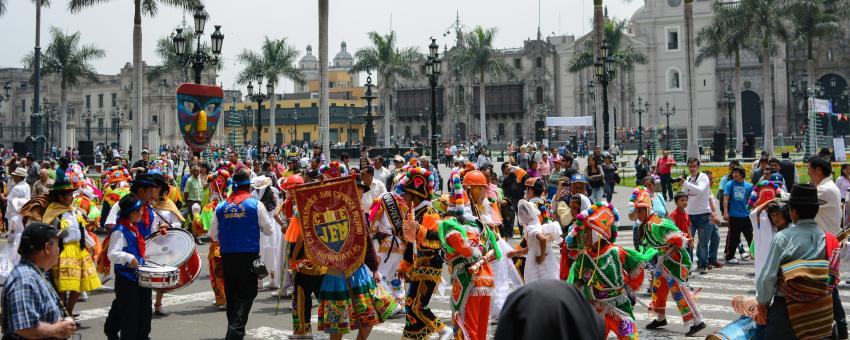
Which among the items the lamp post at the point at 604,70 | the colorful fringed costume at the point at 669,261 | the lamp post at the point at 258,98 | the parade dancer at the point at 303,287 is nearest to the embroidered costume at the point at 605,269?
the colorful fringed costume at the point at 669,261

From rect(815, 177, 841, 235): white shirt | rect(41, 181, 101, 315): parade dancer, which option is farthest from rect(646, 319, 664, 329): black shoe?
rect(41, 181, 101, 315): parade dancer

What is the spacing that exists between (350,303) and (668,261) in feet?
11.8

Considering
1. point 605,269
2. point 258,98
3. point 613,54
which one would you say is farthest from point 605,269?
point 613,54

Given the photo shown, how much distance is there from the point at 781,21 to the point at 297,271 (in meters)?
49.6

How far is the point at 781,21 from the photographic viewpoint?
52.2m

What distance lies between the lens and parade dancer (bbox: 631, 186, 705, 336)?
368 inches

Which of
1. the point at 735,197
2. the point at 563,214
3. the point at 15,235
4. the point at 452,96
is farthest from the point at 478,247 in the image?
the point at 452,96

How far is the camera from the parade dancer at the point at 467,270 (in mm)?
7492

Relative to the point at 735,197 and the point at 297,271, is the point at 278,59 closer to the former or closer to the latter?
the point at 735,197

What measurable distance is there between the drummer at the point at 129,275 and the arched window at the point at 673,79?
241 ft

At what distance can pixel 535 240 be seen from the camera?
8352mm

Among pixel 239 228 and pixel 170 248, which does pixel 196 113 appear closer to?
pixel 170 248

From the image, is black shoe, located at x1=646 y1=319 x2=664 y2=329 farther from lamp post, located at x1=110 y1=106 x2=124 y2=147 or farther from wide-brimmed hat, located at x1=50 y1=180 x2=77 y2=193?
lamp post, located at x1=110 y1=106 x2=124 y2=147

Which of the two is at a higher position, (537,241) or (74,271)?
(537,241)
